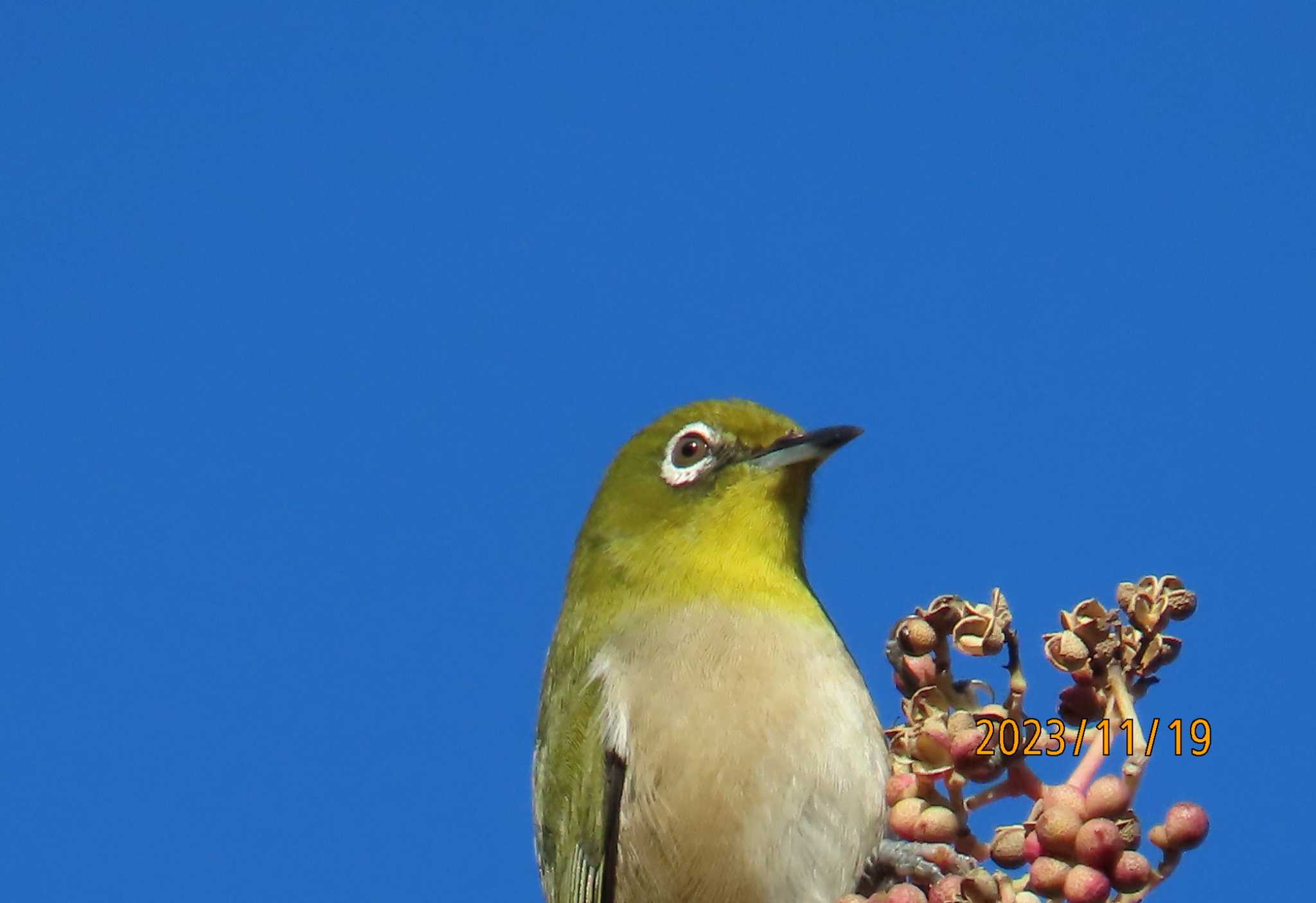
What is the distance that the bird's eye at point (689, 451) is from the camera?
6680 millimetres

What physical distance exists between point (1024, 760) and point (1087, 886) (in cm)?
46

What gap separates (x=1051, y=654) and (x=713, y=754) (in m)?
2.06

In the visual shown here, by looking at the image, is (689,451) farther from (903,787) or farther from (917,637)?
(903,787)

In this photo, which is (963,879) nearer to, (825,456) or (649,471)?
(825,456)

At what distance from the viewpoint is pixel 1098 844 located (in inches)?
128

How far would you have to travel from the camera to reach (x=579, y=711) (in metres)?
6.30

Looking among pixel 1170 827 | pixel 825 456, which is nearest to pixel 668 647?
pixel 825 456

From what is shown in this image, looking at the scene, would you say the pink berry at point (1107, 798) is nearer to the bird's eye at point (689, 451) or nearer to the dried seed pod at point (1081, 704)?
the dried seed pod at point (1081, 704)

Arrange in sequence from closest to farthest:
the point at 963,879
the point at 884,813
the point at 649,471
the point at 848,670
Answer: the point at 963,879 → the point at 884,813 → the point at 848,670 → the point at 649,471

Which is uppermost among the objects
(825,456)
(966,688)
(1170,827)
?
(825,456)

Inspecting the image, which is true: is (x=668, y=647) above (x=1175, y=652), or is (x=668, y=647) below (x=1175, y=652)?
above

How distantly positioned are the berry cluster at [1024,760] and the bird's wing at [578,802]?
75.6 inches

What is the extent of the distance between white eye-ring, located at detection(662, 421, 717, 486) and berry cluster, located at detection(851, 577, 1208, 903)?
2355 millimetres

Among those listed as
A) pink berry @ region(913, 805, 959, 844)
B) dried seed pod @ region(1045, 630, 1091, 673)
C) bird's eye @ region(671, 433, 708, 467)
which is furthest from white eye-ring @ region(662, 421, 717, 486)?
dried seed pod @ region(1045, 630, 1091, 673)
